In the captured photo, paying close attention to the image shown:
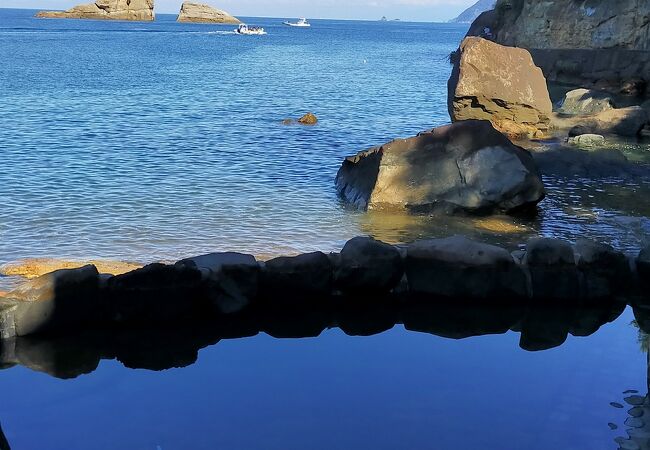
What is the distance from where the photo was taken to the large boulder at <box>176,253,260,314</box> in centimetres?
806

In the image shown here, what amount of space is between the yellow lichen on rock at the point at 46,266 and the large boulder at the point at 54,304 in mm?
1778

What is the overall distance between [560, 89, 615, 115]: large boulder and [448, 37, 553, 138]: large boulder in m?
4.73

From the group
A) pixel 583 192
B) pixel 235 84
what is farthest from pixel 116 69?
pixel 583 192

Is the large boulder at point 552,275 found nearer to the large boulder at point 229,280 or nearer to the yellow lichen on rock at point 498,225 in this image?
the large boulder at point 229,280

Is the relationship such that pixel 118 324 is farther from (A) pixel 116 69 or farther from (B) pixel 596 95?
(A) pixel 116 69

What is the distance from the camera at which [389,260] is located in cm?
858

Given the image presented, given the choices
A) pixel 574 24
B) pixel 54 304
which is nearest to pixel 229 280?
pixel 54 304

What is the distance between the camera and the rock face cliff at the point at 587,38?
33094 millimetres

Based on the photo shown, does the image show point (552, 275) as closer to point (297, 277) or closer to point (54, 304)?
point (297, 277)

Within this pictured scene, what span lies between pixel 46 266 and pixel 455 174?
6273mm

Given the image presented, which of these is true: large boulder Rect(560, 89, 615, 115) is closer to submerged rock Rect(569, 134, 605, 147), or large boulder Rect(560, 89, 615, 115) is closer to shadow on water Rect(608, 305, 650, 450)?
submerged rock Rect(569, 134, 605, 147)

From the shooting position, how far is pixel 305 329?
800 cm

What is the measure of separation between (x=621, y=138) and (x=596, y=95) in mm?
6548

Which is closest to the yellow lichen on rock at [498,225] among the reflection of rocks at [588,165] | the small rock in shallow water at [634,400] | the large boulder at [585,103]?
the reflection of rocks at [588,165]
